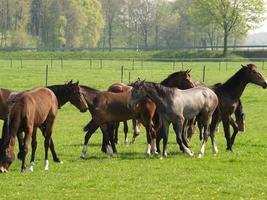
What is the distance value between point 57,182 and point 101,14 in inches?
4063

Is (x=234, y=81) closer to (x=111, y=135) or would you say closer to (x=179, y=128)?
(x=179, y=128)

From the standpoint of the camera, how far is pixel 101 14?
371 ft

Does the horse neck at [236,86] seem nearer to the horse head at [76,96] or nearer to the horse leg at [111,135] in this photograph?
the horse leg at [111,135]

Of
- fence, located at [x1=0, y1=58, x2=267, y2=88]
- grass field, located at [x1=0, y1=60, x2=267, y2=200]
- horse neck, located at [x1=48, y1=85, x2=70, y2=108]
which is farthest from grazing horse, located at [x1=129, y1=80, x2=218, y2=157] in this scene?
fence, located at [x1=0, y1=58, x2=267, y2=88]

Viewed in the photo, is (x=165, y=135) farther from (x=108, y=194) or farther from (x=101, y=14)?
(x=101, y=14)

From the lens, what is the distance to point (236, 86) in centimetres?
1617

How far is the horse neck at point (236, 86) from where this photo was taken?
635 inches

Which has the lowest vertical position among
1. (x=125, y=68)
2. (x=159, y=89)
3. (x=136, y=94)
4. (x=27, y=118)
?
(x=125, y=68)

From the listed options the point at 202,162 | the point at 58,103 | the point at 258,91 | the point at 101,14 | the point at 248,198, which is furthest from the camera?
the point at 101,14

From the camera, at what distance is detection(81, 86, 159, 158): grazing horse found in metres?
15.2

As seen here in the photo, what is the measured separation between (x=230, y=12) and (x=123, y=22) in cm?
3945

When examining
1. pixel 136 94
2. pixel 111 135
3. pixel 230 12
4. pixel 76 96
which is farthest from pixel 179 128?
pixel 230 12

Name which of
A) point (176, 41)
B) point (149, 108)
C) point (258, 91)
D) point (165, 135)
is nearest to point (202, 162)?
point (165, 135)

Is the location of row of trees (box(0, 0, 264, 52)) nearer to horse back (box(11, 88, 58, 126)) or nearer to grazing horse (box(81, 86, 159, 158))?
grazing horse (box(81, 86, 159, 158))
